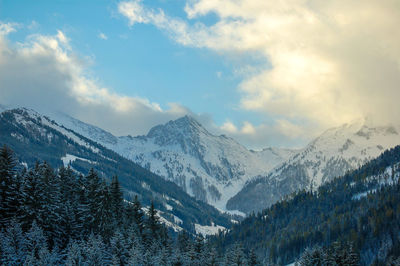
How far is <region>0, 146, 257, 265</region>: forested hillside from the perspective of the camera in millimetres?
68438

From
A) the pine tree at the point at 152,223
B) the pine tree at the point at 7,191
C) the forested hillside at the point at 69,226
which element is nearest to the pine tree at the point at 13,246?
the forested hillside at the point at 69,226

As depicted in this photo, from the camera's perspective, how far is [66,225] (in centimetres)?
8144

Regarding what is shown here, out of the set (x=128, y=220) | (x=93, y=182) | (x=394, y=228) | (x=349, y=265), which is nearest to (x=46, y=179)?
(x=93, y=182)

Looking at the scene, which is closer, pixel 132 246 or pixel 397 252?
pixel 132 246

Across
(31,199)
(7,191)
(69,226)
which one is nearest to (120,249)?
(69,226)

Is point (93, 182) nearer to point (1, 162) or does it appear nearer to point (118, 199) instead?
point (118, 199)

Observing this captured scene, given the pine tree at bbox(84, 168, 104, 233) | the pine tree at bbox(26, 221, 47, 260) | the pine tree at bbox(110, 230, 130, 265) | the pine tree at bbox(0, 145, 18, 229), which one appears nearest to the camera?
the pine tree at bbox(26, 221, 47, 260)

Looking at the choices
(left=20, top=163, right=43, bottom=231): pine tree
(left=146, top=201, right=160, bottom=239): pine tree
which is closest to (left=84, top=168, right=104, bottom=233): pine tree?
(left=20, top=163, right=43, bottom=231): pine tree

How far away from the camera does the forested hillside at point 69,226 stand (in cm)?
6844

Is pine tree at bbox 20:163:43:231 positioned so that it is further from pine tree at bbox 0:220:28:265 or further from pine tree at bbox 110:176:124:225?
pine tree at bbox 110:176:124:225

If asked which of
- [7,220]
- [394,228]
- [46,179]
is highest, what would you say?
[394,228]

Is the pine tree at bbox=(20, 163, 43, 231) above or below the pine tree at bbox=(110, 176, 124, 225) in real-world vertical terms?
below

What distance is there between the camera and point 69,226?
81.4 metres

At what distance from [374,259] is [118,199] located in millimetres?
111742
